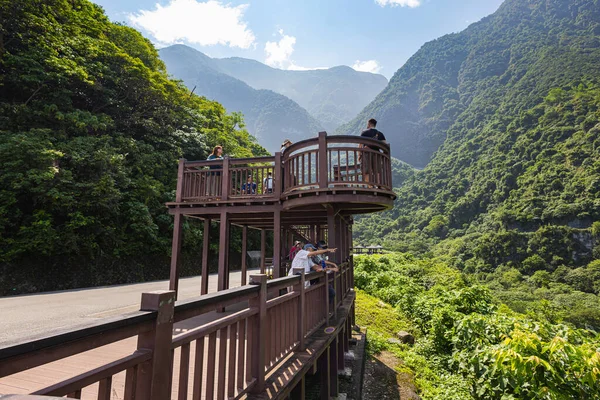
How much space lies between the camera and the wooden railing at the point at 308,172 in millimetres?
6016

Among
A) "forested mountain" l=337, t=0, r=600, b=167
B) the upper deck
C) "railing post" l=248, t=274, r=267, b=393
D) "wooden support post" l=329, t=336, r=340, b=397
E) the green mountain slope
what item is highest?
"forested mountain" l=337, t=0, r=600, b=167

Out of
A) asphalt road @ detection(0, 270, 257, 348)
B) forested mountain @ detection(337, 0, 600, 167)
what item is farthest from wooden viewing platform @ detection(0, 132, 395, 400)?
forested mountain @ detection(337, 0, 600, 167)

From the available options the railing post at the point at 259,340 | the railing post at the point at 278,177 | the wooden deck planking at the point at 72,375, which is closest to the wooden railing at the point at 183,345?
the railing post at the point at 259,340

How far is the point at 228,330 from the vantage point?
2.49 meters

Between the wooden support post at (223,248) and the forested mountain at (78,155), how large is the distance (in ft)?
29.9

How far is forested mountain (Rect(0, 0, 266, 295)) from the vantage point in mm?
12430

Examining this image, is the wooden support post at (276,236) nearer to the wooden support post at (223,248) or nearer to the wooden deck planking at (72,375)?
the wooden support post at (223,248)

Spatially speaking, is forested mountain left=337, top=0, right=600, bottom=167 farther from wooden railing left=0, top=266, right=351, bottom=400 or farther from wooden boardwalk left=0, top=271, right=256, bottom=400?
wooden boardwalk left=0, top=271, right=256, bottom=400

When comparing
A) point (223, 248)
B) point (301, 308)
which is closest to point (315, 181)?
point (301, 308)

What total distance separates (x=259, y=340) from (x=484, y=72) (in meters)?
173

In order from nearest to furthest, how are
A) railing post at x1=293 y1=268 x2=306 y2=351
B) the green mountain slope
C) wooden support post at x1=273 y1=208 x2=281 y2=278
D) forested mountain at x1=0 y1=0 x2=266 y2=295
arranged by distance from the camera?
1. railing post at x1=293 y1=268 x2=306 y2=351
2. wooden support post at x1=273 y1=208 x2=281 y2=278
3. forested mountain at x1=0 y1=0 x2=266 y2=295
4. the green mountain slope

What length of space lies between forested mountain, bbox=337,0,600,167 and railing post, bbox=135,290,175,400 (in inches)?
4751

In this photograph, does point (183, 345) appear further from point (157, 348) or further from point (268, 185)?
point (268, 185)

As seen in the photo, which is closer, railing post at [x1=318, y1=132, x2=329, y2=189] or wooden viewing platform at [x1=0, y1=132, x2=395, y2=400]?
wooden viewing platform at [x1=0, y1=132, x2=395, y2=400]
